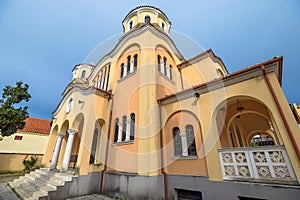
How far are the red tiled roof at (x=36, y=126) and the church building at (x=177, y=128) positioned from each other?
11493mm

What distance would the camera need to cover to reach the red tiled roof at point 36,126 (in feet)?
65.0

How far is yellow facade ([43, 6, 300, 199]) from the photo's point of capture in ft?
15.9

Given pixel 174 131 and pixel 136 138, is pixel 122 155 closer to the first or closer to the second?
pixel 136 138

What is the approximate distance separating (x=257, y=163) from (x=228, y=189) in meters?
1.40

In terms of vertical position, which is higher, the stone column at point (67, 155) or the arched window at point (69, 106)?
the arched window at point (69, 106)

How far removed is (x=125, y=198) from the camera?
Result: 638cm

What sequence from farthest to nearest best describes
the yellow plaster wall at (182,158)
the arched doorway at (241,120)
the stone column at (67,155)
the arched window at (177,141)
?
the stone column at (67,155) → the arched window at (177,141) → the arched doorway at (241,120) → the yellow plaster wall at (182,158)

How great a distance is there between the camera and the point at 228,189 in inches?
188

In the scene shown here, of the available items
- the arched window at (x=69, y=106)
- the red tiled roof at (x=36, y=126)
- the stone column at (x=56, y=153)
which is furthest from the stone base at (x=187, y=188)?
the red tiled roof at (x=36, y=126)

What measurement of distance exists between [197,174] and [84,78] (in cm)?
1885

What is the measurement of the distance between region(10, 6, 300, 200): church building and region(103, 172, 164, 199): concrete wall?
0.13 feet

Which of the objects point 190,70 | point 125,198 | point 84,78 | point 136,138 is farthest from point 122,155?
point 84,78

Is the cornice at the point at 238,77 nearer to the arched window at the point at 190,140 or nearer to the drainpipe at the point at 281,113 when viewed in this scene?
the drainpipe at the point at 281,113

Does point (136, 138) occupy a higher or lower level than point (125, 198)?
higher
